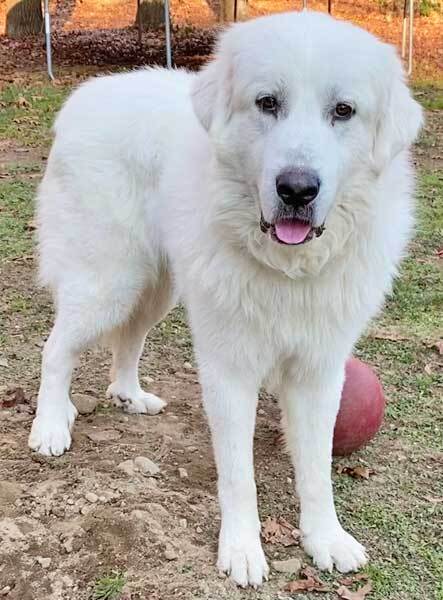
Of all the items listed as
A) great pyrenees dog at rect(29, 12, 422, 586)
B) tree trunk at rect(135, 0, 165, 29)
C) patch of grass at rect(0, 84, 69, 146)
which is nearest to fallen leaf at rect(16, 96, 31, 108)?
patch of grass at rect(0, 84, 69, 146)

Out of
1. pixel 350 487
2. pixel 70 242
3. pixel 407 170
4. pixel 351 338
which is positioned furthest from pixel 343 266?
pixel 70 242

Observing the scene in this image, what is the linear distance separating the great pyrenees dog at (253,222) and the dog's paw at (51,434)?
0.03ft

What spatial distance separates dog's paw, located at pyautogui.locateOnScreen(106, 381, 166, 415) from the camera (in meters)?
3.85

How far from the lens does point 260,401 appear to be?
4.01m

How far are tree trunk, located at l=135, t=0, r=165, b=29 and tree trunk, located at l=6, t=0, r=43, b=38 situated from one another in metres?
1.95

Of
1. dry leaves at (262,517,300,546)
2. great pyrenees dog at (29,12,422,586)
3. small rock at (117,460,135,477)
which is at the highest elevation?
great pyrenees dog at (29,12,422,586)

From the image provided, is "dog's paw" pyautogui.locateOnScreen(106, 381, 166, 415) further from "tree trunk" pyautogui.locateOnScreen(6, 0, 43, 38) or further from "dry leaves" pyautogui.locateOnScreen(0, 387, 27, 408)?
"tree trunk" pyautogui.locateOnScreen(6, 0, 43, 38)

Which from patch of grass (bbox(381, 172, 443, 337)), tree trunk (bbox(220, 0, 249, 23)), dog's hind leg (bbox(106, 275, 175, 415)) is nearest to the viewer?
dog's hind leg (bbox(106, 275, 175, 415))

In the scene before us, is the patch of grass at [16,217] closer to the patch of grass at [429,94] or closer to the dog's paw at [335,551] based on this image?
the dog's paw at [335,551]

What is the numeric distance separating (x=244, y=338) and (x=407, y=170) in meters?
0.84

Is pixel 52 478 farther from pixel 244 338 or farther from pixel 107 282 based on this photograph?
pixel 244 338

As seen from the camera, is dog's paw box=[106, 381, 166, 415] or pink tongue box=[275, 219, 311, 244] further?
dog's paw box=[106, 381, 166, 415]

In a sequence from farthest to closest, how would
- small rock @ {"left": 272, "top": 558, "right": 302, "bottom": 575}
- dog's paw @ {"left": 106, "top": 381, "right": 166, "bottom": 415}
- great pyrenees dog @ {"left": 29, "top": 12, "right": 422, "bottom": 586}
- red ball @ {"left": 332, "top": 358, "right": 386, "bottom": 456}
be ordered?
dog's paw @ {"left": 106, "top": 381, "right": 166, "bottom": 415}, red ball @ {"left": 332, "top": 358, "right": 386, "bottom": 456}, small rock @ {"left": 272, "top": 558, "right": 302, "bottom": 575}, great pyrenees dog @ {"left": 29, "top": 12, "right": 422, "bottom": 586}

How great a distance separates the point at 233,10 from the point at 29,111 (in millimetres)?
6283
